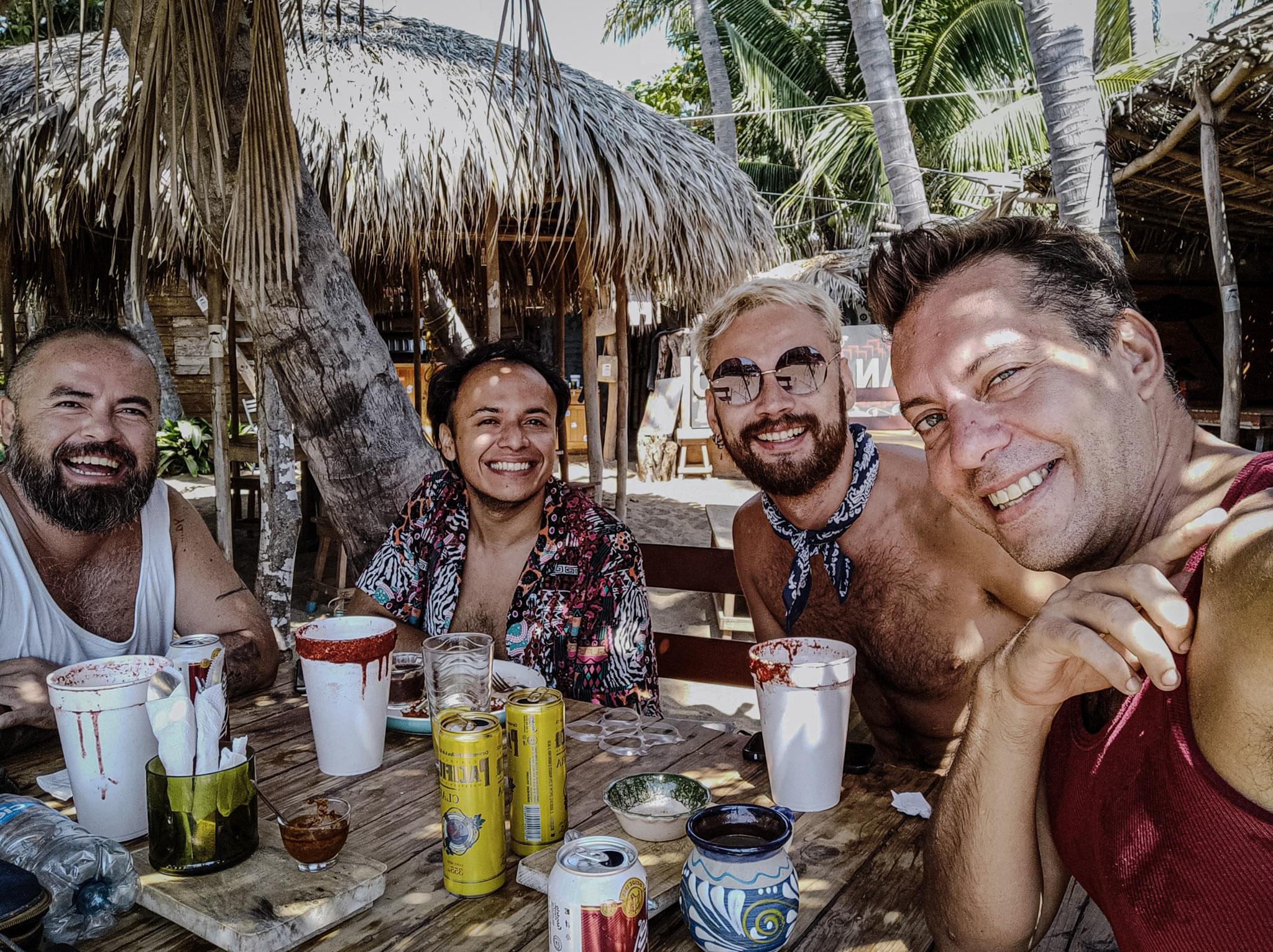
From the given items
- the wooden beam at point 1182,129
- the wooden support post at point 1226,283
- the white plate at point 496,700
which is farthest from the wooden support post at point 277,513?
the wooden support post at point 1226,283

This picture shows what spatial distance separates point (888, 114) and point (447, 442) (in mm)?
5246

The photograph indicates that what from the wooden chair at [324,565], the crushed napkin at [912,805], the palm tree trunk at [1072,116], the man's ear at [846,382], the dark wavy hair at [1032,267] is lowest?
the wooden chair at [324,565]

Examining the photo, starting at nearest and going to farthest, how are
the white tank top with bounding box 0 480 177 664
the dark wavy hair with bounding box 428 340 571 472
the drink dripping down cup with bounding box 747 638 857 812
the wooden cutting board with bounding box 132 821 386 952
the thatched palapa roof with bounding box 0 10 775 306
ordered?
the wooden cutting board with bounding box 132 821 386 952, the drink dripping down cup with bounding box 747 638 857 812, the white tank top with bounding box 0 480 177 664, the dark wavy hair with bounding box 428 340 571 472, the thatched palapa roof with bounding box 0 10 775 306

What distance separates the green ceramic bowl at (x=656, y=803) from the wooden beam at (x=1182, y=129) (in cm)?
603

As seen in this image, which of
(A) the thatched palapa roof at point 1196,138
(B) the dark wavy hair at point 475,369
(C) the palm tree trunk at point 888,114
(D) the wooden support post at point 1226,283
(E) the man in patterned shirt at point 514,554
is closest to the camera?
(E) the man in patterned shirt at point 514,554

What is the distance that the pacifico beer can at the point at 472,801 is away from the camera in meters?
1.24

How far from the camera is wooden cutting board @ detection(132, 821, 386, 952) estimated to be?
3.86 feet

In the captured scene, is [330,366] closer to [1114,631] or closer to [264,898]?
[264,898]

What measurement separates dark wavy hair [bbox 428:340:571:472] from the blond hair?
571mm

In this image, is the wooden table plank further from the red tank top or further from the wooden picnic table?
the red tank top

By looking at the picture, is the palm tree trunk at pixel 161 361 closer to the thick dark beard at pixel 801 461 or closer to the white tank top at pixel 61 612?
the white tank top at pixel 61 612

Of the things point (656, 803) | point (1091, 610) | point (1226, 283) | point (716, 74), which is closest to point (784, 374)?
point (656, 803)

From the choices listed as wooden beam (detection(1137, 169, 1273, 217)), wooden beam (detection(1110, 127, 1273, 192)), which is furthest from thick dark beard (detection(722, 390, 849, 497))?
wooden beam (detection(1137, 169, 1273, 217))

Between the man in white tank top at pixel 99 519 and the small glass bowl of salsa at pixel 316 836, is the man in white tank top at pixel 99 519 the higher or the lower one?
the higher one
